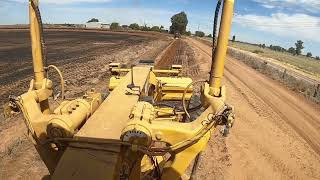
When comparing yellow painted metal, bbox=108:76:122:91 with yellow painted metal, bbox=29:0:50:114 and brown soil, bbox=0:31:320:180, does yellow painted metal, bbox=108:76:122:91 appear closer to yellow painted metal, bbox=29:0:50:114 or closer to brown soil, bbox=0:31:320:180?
brown soil, bbox=0:31:320:180

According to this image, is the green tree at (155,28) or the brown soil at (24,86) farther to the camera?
the green tree at (155,28)

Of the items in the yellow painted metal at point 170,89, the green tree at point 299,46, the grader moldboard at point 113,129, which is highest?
the grader moldboard at point 113,129

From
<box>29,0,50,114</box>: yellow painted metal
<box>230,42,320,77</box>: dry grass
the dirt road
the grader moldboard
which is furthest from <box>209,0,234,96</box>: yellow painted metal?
<box>230,42,320,77</box>: dry grass

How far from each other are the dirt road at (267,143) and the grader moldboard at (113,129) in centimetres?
438

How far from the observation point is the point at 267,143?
11.4 meters

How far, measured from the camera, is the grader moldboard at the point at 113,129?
350 cm

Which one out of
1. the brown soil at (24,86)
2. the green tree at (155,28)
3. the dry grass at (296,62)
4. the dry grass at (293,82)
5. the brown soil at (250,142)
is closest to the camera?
the brown soil at (24,86)

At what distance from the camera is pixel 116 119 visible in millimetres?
4402

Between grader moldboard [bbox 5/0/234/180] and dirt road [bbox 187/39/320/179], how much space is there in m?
4.38

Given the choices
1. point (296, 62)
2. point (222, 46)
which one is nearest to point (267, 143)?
point (222, 46)

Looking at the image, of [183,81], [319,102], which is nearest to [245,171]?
[183,81]

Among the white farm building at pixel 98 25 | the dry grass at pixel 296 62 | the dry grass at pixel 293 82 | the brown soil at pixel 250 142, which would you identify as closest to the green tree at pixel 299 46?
the dry grass at pixel 296 62

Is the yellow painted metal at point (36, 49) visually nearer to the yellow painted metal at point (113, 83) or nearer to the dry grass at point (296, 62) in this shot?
the yellow painted metal at point (113, 83)

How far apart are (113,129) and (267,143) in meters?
8.40
